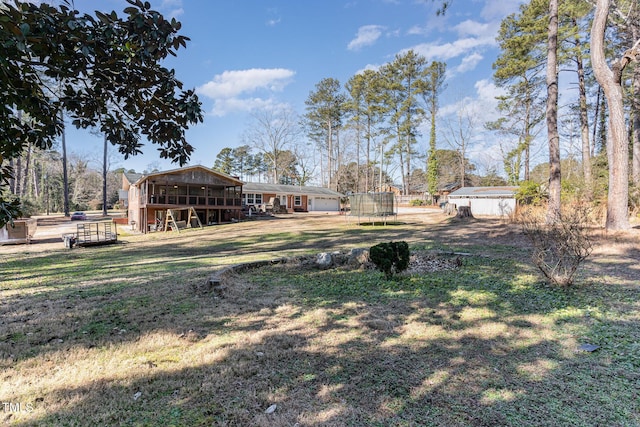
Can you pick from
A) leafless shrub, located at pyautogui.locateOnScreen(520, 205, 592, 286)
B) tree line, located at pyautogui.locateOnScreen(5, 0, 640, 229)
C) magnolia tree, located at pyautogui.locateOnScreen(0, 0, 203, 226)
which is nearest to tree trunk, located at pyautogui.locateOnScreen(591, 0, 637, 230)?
tree line, located at pyautogui.locateOnScreen(5, 0, 640, 229)

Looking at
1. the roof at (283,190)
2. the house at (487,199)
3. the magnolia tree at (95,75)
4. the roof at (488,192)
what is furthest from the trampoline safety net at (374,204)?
the roof at (283,190)

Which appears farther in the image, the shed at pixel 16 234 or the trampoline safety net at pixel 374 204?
the trampoline safety net at pixel 374 204

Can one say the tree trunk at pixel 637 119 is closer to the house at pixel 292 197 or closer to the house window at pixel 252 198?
the house at pixel 292 197

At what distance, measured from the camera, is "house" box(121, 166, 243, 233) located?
22672 mm

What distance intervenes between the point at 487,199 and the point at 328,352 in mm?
31077

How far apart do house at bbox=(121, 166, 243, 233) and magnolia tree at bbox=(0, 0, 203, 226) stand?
796 inches

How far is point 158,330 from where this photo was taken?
363cm

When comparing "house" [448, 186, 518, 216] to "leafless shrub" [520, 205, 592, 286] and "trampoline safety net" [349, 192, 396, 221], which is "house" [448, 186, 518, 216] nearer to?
"trampoline safety net" [349, 192, 396, 221]

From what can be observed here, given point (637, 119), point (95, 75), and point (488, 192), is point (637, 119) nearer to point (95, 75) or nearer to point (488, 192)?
point (488, 192)

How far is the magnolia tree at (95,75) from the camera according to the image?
2227mm

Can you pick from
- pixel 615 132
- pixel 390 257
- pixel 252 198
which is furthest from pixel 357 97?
pixel 390 257

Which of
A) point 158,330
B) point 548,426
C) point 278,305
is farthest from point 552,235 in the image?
point 158,330

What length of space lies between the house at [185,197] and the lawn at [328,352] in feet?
59.9

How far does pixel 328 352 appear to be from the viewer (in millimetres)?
3115
